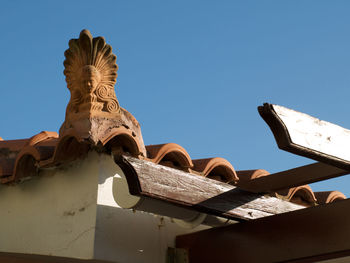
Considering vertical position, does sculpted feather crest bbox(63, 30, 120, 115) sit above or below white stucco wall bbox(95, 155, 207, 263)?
above

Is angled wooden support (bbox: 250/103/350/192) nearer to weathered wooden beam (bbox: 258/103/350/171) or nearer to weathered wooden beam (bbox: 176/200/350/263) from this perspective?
weathered wooden beam (bbox: 258/103/350/171)

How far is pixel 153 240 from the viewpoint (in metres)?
3.41

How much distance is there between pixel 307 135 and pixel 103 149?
1509 mm

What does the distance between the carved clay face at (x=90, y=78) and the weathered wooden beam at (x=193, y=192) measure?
2.53 feet

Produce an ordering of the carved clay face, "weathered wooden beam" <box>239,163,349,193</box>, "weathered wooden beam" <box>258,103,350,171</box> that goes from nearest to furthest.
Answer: "weathered wooden beam" <box>258,103,350,171</box>
"weathered wooden beam" <box>239,163,349,193</box>
the carved clay face

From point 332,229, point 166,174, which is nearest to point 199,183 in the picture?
point 166,174

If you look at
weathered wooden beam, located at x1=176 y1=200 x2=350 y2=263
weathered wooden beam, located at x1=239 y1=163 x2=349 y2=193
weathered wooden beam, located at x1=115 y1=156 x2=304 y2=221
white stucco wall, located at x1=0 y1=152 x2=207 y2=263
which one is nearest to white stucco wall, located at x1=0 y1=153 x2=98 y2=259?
white stucco wall, located at x1=0 y1=152 x2=207 y2=263

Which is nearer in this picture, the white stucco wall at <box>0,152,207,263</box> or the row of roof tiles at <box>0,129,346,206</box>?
the white stucco wall at <box>0,152,207,263</box>

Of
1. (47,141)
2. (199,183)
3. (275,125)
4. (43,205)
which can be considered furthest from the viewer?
(47,141)

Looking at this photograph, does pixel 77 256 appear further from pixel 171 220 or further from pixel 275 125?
pixel 275 125

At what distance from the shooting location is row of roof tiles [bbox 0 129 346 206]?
10.9 ft

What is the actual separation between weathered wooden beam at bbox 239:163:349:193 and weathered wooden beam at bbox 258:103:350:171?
0.61 meters

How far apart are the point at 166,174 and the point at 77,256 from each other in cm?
73

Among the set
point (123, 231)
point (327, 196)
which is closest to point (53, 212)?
point (123, 231)
